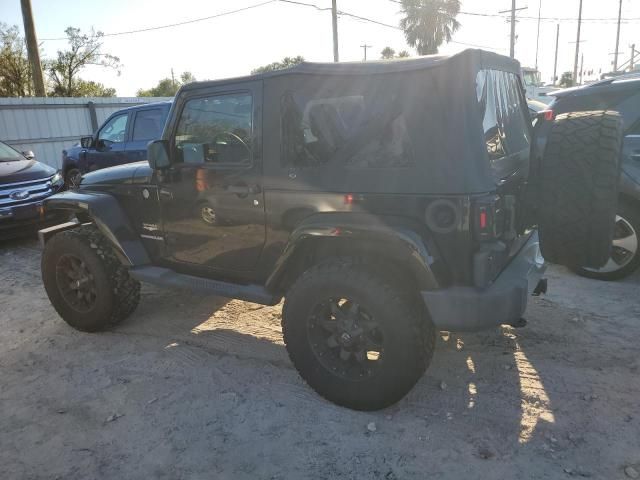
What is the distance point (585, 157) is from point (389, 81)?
112cm

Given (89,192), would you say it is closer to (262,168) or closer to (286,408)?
(262,168)

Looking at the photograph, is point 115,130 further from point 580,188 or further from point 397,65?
point 580,188

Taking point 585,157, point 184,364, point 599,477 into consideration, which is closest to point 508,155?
point 585,157

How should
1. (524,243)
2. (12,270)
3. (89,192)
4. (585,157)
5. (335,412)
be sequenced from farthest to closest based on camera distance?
(12,270) → (89,192) → (524,243) → (335,412) → (585,157)

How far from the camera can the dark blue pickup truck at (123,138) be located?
320 inches

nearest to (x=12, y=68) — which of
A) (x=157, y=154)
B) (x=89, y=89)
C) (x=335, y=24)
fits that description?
(x=89, y=89)

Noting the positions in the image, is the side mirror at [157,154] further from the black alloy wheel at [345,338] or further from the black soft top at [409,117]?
the black alloy wheel at [345,338]

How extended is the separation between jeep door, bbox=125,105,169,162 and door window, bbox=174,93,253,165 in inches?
193

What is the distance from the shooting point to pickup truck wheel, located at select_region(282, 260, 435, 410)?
2594mm

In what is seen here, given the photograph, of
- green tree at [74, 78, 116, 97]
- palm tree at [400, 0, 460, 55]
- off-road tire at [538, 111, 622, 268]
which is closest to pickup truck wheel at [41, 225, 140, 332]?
off-road tire at [538, 111, 622, 268]

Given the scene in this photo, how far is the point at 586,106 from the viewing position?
15.5 ft

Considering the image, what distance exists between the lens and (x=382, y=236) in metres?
2.56

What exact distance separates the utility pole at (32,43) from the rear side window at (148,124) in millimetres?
9842

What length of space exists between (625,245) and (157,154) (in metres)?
4.15
